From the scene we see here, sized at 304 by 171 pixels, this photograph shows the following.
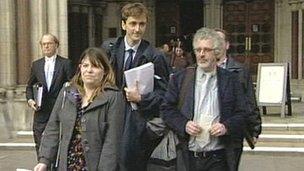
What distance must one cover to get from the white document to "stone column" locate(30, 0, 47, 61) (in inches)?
328

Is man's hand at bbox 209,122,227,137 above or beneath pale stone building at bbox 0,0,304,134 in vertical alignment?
beneath

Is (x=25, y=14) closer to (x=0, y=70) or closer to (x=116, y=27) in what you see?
(x=0, y=70)

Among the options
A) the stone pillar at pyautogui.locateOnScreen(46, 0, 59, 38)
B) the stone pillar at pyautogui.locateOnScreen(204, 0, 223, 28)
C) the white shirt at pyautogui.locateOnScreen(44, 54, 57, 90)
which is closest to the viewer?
the white shirt at pyautogui.locateOnScreen(44, 54, 57, 90)

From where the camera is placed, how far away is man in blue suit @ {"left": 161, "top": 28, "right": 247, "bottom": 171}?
166 inches

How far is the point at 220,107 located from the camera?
4266 mm

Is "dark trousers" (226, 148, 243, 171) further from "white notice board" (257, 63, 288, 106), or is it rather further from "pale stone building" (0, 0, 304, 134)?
"pale stone building" (0, 0, 304, 134)

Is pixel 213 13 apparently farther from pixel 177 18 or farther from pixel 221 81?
pixel 221 81

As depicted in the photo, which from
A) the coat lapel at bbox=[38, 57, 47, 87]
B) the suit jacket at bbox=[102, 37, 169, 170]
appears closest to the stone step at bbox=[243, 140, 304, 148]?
the coat lapel at bbox=[38, 57, 47, 87]

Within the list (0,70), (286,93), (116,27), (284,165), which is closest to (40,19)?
(0,70)

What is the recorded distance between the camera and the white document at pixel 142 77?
168 inches

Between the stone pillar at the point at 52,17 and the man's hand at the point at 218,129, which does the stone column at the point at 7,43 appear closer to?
the stone pillar at the point at 52,17

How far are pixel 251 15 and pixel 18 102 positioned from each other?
9908mm

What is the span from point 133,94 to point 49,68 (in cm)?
298

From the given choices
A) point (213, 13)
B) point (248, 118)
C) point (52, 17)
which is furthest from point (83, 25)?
point (248, 118)
